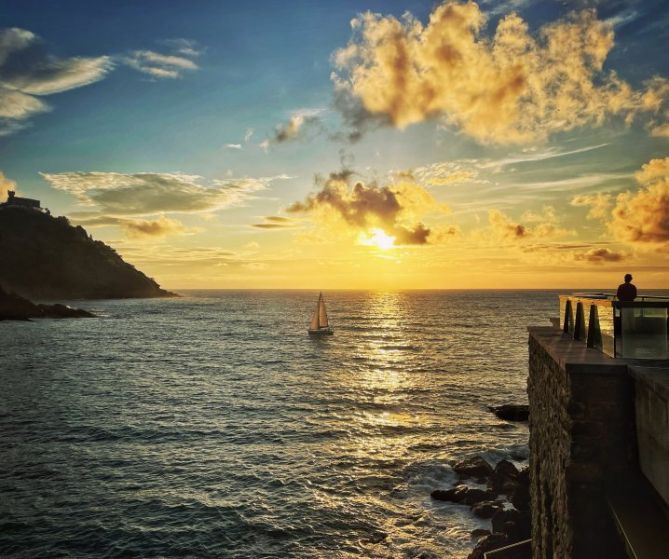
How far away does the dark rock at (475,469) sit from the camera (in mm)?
26016

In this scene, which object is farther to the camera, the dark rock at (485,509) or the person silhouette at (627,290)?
the dark rock at (485,509)

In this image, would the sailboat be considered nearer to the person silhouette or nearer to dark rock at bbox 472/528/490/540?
dark rock at bbox 472/528/490/540

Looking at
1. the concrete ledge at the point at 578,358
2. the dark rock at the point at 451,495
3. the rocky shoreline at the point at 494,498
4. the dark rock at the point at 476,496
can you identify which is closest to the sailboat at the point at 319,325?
the rocky shoreline at the point at 494,498

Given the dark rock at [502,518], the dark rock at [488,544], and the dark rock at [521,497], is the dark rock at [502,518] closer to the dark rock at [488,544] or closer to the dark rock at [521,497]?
the dark rock at [488,544]

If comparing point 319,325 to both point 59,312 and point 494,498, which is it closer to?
point 494,498

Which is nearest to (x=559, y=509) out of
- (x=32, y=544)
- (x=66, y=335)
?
(x=32, y=544)

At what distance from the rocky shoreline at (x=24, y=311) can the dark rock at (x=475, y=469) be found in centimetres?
13616

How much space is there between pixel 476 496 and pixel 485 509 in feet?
4.15

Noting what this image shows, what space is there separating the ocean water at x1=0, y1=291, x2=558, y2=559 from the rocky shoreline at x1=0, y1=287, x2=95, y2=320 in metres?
74.9

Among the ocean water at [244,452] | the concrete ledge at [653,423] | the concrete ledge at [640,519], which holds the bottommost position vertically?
the ocean water at [244,452]

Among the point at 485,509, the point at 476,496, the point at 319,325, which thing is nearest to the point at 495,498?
the point at 476,496

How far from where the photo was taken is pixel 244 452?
97.8ft

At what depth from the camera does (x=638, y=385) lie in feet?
25.3

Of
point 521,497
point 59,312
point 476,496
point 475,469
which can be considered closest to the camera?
point 521,497
